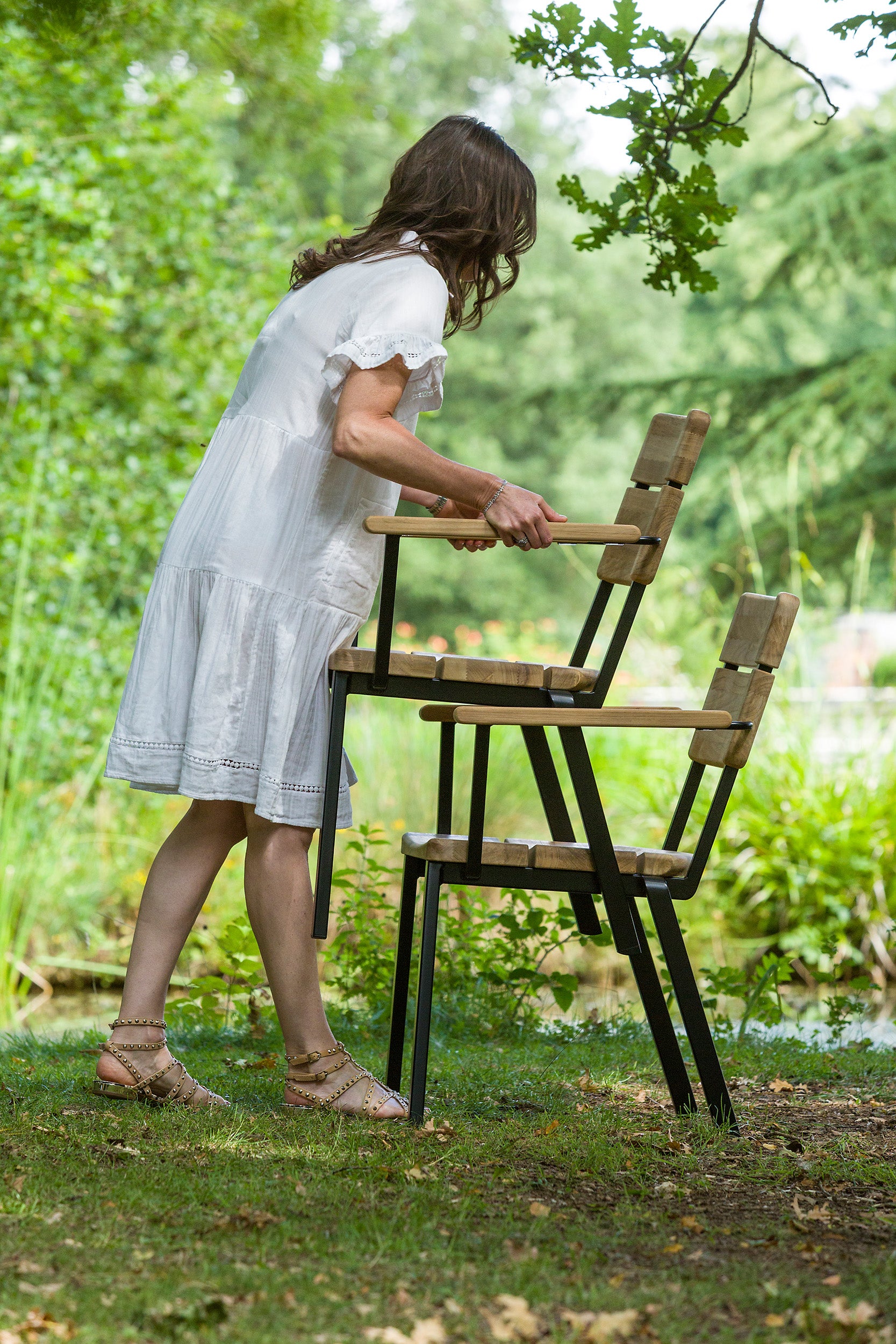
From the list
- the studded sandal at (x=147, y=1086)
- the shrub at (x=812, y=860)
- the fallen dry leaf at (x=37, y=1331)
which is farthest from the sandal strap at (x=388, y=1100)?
the shrub at (x=812, y=860)

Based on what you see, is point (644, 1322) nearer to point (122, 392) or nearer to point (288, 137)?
point (122, 392)

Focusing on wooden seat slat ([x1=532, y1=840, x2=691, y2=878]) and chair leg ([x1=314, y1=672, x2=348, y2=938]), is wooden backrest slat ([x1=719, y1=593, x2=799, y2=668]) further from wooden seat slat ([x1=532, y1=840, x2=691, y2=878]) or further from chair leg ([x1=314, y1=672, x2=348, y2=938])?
chair leg ([x1=314, y1=672, x2=348, y2=938])

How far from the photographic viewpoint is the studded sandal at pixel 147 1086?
2275 millimetres

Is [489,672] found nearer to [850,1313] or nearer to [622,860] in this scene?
[622,860]

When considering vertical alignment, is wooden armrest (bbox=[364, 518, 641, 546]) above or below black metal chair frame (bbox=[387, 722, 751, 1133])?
above

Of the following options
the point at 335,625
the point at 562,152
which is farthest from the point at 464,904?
the point at 562,152

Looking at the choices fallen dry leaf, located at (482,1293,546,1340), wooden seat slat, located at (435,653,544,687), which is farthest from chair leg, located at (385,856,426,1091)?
fallen dry leaf, located at (482,1293,546,1340)

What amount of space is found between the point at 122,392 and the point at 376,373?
486 centimetres

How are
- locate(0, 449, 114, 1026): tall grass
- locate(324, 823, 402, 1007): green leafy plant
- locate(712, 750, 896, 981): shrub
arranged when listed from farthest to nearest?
locate(712, 750, 896, 981): shrub < locate(0, 449, 114, 1026): tall grass < locate(324, 823, 402, 1007): green leafy plant

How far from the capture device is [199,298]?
6.46 metres

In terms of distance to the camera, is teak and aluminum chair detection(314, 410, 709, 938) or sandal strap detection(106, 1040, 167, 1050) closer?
teak and aluminum chair detection(314, 410, 709, 938)

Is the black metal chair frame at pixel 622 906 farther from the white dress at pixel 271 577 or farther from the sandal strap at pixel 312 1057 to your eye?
the white dress at pixel 271 577

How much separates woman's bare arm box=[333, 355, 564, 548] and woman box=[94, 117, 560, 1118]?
0.6 inches

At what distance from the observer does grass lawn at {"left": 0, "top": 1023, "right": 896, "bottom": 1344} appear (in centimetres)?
142
